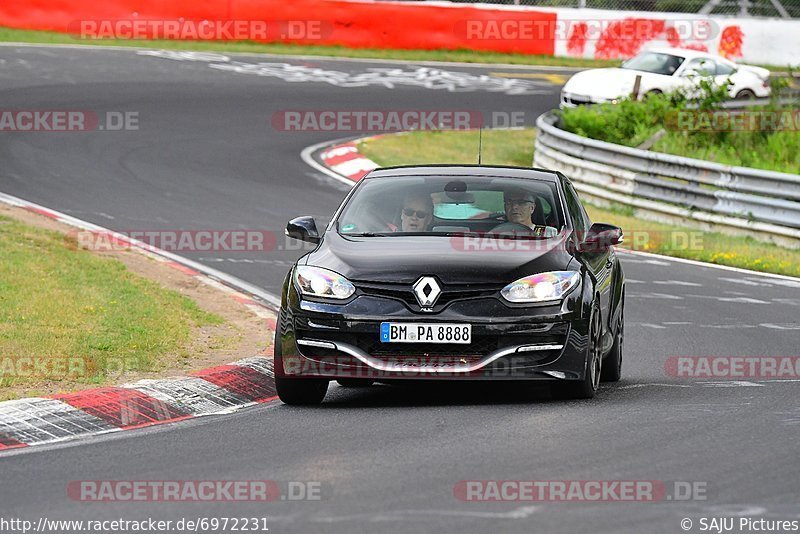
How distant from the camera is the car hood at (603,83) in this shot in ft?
89.1

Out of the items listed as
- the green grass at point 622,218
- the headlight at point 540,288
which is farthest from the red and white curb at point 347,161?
the headlight at point 540,288

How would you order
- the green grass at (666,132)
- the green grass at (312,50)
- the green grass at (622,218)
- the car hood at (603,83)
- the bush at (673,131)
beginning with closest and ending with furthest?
1. the green grass at (622,218)
2. the bush at (673,131)
3. the green grass at (666,132)
4. the car hood at (603,83)
5. the green grass at (312,50)

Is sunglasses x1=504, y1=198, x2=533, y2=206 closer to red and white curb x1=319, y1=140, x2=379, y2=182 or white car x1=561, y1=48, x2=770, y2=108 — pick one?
red and white curb x1=319, y1=140, x2=379, y2=182

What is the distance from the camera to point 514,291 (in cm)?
833

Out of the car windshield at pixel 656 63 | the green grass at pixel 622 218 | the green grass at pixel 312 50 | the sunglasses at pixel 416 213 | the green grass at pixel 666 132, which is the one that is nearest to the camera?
the sunglasses at pixel 416 213

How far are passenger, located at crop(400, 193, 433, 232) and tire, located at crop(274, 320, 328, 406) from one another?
3.85ft

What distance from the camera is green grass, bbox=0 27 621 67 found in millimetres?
31953

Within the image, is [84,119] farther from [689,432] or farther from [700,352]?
[689,432]

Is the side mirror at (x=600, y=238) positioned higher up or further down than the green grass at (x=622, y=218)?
higher up

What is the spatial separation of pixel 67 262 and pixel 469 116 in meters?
15.6

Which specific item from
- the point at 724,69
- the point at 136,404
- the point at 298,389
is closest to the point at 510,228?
the point at 298,389

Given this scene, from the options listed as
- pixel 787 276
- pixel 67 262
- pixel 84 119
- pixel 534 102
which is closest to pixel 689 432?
pixel 67 262

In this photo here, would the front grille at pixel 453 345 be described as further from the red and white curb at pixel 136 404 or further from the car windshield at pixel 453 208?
the car windshield at pixel 453 208

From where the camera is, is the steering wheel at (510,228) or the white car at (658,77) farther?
the white car at (658,77)
